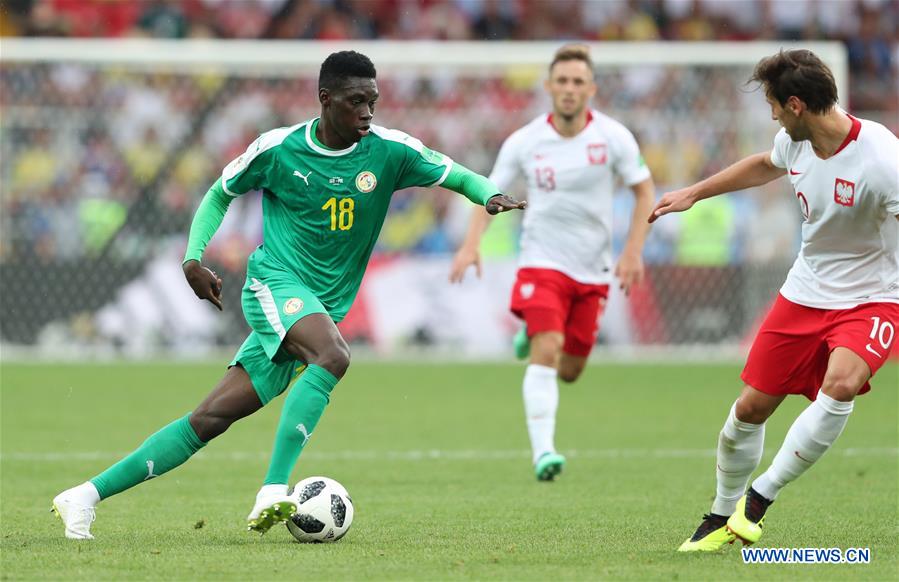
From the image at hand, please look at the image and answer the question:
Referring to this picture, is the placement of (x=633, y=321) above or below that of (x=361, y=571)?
below

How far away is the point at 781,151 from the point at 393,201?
1312 centimetres

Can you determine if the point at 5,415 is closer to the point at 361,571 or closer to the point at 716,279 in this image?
the point at 361,571

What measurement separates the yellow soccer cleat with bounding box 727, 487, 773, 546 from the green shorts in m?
2.00

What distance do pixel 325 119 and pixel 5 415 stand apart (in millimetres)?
7487

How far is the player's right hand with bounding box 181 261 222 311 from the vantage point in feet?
20.7

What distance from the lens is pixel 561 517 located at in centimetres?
743

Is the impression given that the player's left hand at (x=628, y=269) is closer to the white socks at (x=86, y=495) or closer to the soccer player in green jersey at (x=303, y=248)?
the soccer player in green jersey at (x=303, y=248)

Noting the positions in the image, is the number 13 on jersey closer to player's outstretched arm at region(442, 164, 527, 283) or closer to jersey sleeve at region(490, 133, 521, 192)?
player's outstretched arm at region(442, 164, 527, 283)

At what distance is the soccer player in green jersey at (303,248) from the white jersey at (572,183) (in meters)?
3.12

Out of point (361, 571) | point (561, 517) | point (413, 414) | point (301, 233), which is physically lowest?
point (413, 414)

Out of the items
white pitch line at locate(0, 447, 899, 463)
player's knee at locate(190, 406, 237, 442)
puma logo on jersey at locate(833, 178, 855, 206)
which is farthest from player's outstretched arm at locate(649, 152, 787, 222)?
white pitch line at locate(0, 447, 899, 463)

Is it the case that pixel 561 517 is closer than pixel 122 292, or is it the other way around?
pixel 561 517

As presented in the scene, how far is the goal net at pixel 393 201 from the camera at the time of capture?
18453mm

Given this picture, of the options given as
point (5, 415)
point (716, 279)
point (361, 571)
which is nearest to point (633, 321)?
point (716, 279)
